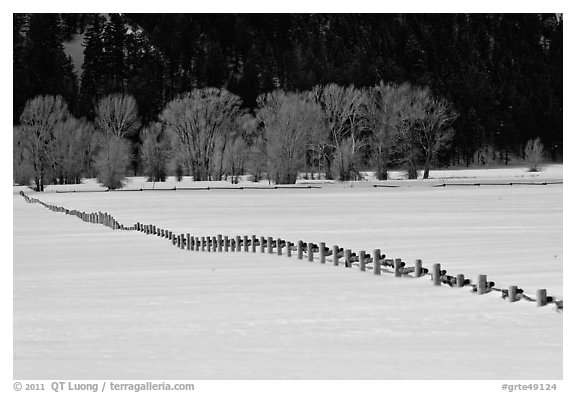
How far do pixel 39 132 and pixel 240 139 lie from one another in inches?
928

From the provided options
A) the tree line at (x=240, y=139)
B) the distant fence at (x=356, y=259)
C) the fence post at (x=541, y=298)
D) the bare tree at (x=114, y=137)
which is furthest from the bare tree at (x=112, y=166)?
the fence post at (x=541, y=298)

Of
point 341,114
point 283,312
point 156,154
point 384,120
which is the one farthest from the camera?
point 156,154

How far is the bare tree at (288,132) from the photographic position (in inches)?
4099

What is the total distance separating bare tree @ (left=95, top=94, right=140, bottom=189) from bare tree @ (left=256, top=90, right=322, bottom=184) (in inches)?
634

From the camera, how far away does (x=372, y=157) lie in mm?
121750

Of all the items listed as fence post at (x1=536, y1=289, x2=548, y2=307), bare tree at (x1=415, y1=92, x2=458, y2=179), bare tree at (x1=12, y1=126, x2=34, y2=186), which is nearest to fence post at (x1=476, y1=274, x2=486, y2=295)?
fence post at (x1=536, y1=289, x2=548, y2=307)

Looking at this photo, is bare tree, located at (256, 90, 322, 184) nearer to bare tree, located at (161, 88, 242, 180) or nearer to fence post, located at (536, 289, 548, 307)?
bare tree, located at (161, 88, 242, 180)

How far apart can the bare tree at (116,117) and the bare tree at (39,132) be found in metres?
5.23

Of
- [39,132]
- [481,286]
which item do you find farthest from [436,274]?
[39,132]

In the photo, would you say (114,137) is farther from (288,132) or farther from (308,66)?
(308,66)

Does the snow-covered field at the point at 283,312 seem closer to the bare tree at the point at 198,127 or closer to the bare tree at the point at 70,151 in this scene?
the bare tree at the point at 198,127

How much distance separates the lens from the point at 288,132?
10681 centimetres
